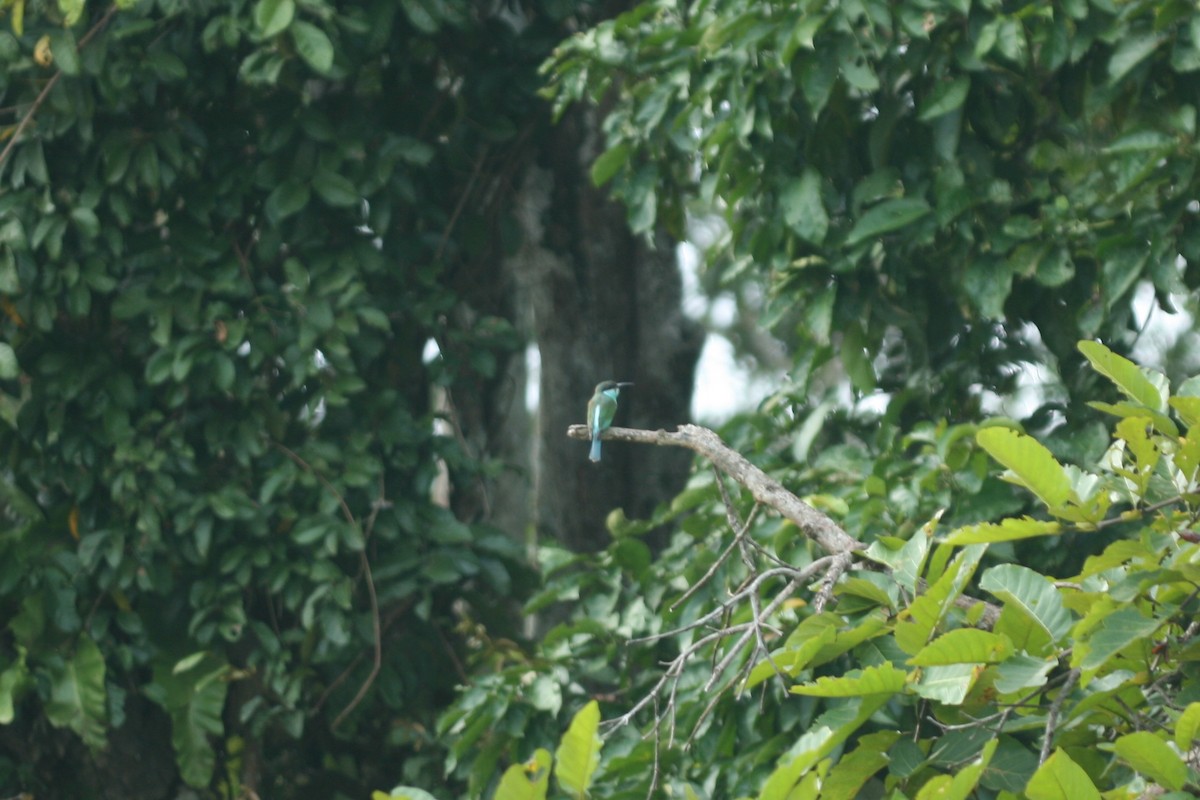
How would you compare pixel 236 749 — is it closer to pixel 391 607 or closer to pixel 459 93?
pixel 391 607

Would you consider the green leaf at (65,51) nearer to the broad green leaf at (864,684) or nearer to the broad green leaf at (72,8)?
the broad green leaf at (72,8)

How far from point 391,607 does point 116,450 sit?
3.31 feet

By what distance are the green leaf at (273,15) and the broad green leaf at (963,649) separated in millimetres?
2704

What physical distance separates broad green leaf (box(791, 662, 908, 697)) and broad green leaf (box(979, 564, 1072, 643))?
205 mm

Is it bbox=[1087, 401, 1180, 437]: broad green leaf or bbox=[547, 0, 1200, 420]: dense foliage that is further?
bbox=[547, 0, 1200, 420]: dense foliage

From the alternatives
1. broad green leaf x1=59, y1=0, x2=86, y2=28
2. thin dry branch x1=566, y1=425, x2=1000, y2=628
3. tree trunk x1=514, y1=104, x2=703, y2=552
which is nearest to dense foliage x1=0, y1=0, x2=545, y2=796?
broad green leaf x1=59, y1=0, x2=86, y2=28

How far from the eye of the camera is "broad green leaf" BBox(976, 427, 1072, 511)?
7.23ft

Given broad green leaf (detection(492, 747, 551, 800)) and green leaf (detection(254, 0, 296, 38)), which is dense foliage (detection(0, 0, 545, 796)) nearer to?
green leaf (detection(254, 0, 296, 38))

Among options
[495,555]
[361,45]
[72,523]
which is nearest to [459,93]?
[361,45]

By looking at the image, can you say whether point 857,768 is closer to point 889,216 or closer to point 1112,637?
point 1112,637

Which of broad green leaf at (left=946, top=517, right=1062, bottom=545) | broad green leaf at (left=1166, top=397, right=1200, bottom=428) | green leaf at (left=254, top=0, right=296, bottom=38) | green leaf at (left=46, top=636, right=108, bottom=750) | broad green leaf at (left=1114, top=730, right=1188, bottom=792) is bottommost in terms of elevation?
green leaf at (left=46, top=636, right=108, bottom=750)

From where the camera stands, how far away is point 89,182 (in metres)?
4.52

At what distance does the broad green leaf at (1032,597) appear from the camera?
236 centimetres

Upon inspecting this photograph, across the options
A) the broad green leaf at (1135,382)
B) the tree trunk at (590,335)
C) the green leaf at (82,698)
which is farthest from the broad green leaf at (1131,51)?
the green leaf at (82,698)
